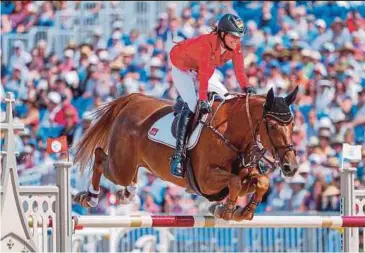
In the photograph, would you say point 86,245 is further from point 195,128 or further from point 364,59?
point 364,59

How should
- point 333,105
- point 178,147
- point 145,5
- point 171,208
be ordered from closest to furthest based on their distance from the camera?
point 178,147 < point 171,208 < point 333,105 < point 145,5

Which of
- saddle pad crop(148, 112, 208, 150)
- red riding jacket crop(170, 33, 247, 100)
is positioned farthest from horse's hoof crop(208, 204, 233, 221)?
red riding jacket crop(170, 33, 247, 100)

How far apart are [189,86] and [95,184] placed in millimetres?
1250

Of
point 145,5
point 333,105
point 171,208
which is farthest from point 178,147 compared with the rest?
point 145,5

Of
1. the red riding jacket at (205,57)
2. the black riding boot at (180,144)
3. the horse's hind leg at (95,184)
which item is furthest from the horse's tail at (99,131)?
the black riding boot at (180,144)

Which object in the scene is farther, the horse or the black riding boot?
the black riding boot

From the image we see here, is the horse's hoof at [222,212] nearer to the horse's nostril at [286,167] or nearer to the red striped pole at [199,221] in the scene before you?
the red striped pole at [199,221]

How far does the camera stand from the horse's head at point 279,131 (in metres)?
8.58

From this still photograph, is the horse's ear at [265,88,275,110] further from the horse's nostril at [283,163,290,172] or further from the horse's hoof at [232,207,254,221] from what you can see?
the horse's hoof at [232,207,254,221]

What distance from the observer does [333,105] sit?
15031mm

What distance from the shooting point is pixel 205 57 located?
366 inches

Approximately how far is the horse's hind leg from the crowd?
10.1 ft

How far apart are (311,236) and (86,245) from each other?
91.5 inches

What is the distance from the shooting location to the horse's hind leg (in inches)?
399
